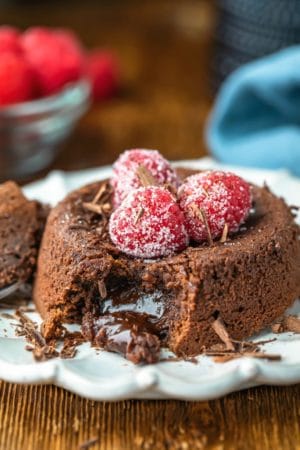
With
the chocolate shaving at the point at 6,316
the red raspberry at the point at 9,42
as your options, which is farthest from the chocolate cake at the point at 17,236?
the red raspberry at the point at 9,42

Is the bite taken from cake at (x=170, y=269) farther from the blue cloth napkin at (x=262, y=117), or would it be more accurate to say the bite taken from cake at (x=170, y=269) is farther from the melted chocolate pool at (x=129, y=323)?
the blue cloth napkin at (x=262, y=117)

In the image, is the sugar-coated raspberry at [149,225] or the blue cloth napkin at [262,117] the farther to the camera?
the blue cloth napkin at [262,117]

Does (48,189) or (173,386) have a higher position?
(173,386)

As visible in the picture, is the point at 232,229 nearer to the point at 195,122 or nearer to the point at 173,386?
the point at 173,386

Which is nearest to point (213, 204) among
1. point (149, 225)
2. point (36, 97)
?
point (149, 225)

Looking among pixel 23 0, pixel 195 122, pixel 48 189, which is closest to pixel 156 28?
pixel 23 0
